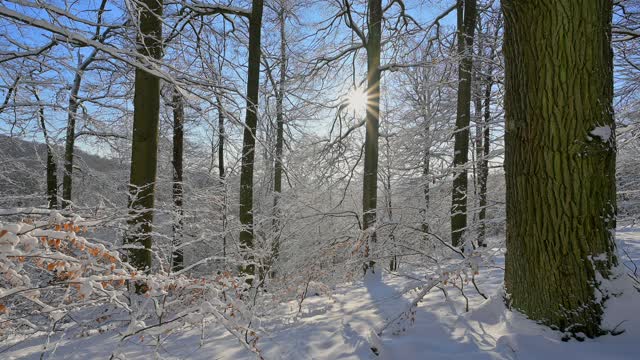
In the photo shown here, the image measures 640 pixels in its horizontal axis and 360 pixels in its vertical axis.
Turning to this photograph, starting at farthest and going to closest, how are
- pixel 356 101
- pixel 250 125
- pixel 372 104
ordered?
pixel 356 101
pixel 372 104
pixel 250 125

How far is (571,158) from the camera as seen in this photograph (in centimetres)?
217

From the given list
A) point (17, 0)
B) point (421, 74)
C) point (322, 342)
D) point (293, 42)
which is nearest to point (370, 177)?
point (293, 42)

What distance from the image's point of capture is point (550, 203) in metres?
2.23

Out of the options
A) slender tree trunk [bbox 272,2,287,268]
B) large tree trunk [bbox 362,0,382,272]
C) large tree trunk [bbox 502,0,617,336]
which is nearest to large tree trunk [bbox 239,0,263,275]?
slender tree trunk [bbox 272,2,287,268]

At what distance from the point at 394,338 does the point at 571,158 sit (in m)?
1.73

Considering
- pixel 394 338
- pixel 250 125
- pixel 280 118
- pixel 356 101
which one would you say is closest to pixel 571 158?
pixel 394 338

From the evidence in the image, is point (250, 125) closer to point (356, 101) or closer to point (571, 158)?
point (356, 101)

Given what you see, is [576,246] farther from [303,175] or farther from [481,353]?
[303,175]

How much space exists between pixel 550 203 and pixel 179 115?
1005cm

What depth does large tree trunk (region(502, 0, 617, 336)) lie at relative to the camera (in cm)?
216

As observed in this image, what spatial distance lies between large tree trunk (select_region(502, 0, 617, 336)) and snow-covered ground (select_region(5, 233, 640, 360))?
6.7 inches

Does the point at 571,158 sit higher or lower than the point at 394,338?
higher

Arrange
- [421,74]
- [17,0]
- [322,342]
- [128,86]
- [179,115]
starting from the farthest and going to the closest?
[421,74], [179,115], [128,86], [322,342], [17,0]

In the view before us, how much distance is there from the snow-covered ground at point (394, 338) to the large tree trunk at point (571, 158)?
17 cm
